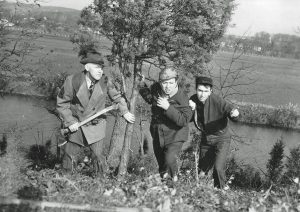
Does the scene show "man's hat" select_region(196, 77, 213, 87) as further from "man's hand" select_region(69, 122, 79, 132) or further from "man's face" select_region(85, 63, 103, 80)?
"man's hand" select_region(69, 122, 79, 132)

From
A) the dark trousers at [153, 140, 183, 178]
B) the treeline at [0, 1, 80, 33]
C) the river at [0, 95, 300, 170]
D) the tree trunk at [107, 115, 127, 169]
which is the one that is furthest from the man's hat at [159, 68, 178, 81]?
the river at [0, 95, 300, 170]

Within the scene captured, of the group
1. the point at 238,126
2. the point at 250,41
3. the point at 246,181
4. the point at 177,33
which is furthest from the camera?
the point at 238,126

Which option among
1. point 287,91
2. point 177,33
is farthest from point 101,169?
point 287,91

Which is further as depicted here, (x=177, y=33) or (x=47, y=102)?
(x=47, y=102)

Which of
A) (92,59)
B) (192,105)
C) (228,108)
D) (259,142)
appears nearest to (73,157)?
(92,59)

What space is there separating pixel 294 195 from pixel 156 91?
206cm

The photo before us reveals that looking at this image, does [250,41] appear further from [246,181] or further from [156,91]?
[156,91]

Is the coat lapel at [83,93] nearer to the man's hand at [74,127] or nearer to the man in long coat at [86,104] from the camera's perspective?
the man in long coat at [86,104]

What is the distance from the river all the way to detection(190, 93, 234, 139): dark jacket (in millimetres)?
11052

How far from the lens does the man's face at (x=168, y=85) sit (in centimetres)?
479

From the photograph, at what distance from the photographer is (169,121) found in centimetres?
497

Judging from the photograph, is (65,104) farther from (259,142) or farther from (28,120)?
(259,142)

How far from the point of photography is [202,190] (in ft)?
13.5

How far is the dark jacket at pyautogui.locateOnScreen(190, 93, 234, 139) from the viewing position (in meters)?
5.18
